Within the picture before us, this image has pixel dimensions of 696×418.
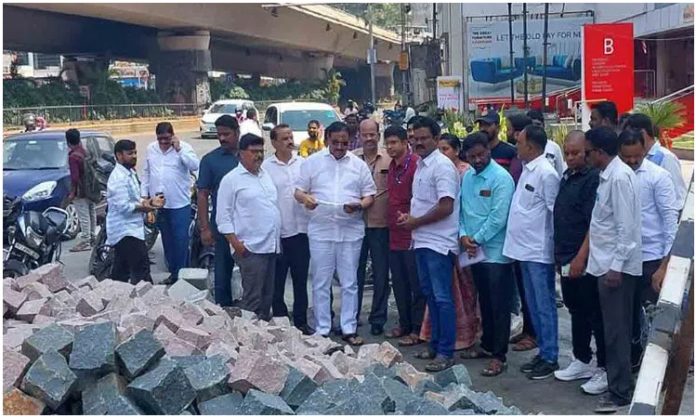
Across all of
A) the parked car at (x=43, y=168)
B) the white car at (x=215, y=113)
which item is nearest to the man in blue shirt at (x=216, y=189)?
the parked car at (x=43, y=168)

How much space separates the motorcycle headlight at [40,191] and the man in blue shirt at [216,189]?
5.57 metres

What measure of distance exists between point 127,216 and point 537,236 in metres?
3.57

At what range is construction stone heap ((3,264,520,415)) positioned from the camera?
452cm

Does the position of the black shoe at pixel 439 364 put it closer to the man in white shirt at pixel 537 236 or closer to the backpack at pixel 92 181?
the man in white shirt at pixel 537 236

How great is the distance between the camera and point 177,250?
9.09 meters

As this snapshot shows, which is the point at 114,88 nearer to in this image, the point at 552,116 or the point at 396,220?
the point at 552,116

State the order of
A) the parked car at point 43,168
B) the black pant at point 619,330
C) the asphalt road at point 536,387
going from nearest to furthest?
1. the black pant at point 619,330
2. the asphalt road at point 536,387
3. the parked car at point 43,168

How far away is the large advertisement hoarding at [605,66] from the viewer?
40.6 ft

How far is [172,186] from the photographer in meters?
9.01

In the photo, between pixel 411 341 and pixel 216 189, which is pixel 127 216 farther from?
pixel 411 341

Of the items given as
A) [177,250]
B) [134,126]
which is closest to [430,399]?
Result: [177,250]

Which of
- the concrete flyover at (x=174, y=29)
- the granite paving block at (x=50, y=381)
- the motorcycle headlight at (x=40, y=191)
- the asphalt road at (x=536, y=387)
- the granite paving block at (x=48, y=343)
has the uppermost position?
the concrete flyover at (x=174, y=29)

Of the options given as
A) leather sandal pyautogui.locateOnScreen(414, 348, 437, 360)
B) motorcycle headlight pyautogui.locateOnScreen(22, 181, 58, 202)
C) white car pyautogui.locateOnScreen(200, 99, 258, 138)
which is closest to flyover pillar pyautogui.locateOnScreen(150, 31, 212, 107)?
white car pyautogui.locateOnScreen(200, 99, 258, 138)

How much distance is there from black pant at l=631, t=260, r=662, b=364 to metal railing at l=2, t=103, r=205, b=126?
28.4 m
